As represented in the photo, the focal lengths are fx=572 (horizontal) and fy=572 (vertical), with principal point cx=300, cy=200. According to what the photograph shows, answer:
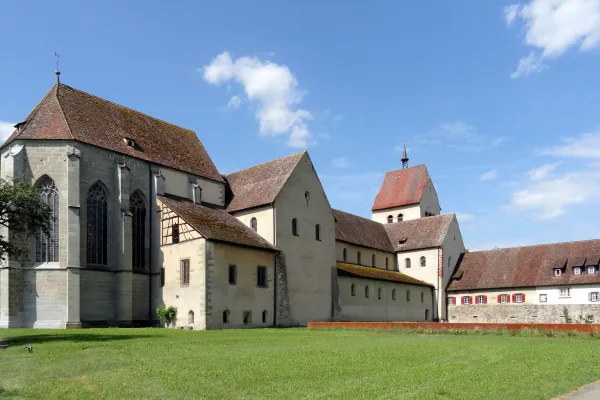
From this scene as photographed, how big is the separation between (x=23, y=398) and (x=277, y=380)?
5715 millimetres

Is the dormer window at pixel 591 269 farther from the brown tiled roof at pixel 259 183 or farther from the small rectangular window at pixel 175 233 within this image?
the small rectangular window at pixel 175 233

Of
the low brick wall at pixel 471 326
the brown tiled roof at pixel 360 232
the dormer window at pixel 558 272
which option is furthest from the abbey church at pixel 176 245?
the low brick wall at pixel 471 326

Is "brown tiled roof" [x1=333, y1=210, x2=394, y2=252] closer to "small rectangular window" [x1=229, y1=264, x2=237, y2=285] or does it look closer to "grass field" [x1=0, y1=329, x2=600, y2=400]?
"small rectangular window" [x1=229, y1=264, x2=237, y2=285]

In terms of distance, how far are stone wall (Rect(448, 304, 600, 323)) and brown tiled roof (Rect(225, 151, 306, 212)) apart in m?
27.7

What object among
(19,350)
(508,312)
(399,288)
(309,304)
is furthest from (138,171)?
(508,312)

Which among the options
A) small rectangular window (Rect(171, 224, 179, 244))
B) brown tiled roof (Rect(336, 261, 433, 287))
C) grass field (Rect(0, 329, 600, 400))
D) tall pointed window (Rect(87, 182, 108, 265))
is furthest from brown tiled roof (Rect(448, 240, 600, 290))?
tall pointed window (Rect(87, 182, 108, 265))

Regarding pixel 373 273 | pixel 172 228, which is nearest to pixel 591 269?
pixel 373 273

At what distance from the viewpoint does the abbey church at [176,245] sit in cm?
3734

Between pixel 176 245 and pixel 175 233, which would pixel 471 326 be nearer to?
pixel 176 245

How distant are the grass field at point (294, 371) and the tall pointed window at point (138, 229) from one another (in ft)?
61.5

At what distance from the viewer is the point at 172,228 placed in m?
41.1

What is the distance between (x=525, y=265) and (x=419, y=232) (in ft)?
39.6

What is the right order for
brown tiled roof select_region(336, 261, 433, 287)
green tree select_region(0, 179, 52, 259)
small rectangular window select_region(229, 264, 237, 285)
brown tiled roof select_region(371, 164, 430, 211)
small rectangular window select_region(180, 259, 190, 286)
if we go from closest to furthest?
green tree select_region(0, 179, 52, 259) → small rectangular window select_region(180, 259, 190, 286) → small rectangular window select_region(229, 264, 237, 285) → brown tiled roof select_region(336, 261, 433, 287) → brown tiled roof select_region(371, 164, 430, 211)

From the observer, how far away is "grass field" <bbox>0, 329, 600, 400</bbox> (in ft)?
41.8
